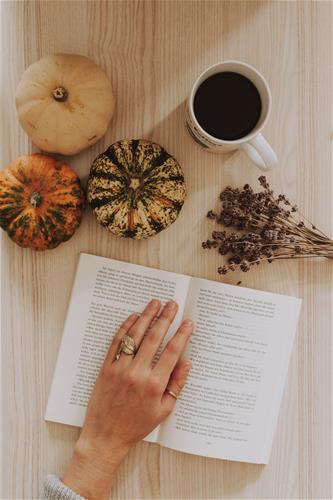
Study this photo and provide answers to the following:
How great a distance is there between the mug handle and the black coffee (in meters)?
0.03

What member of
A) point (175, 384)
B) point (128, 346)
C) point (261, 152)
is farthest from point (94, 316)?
point (261, 152)

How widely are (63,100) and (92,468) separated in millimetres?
674

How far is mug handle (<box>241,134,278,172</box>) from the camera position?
81cm

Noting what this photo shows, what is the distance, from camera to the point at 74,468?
0.93 meters

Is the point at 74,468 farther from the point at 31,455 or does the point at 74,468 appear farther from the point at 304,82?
the point at 304,82

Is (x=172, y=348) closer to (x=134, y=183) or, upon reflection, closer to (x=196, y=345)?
(x=196, y=345)

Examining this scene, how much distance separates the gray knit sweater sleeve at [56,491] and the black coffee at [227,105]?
700 mm

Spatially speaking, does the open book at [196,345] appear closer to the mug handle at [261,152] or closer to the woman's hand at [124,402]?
the woman's hand at [124,402]

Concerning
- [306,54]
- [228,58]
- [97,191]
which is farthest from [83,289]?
[306,54]

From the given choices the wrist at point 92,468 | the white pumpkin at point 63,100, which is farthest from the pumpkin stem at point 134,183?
the wrist at point 92,468

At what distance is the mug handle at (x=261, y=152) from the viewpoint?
0.81m

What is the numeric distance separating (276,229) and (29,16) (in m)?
0.63

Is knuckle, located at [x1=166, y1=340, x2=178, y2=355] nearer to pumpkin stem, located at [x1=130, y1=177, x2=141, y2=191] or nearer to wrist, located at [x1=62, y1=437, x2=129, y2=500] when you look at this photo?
wrist, located at [x1=62, y1=437, x2=129, y2=500]

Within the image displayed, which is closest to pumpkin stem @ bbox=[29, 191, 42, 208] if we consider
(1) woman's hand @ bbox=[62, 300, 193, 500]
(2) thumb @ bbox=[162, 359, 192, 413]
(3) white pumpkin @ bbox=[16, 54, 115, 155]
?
(3) white pumpkin @ bbox=[16, 54, 115, 155]
